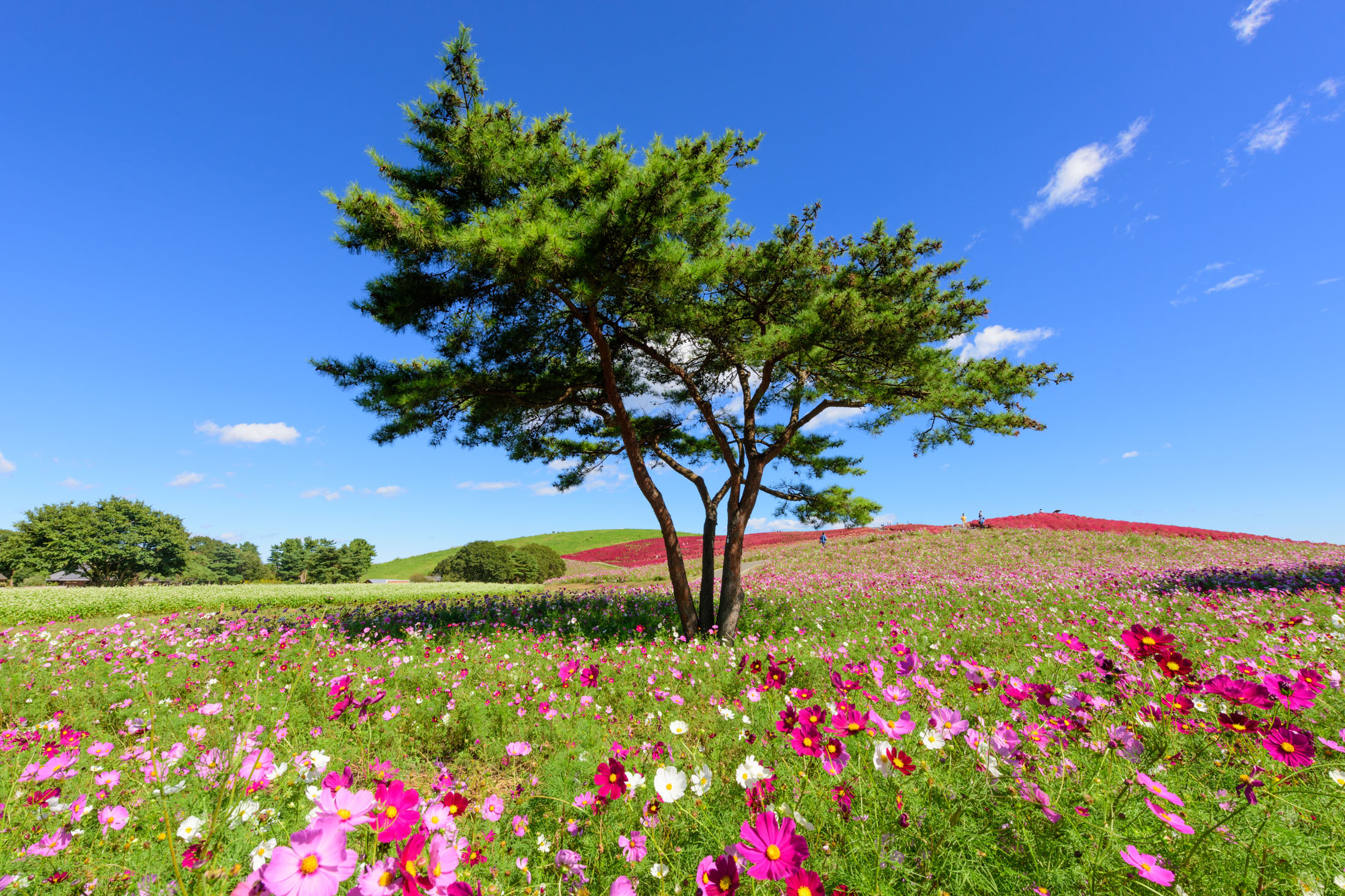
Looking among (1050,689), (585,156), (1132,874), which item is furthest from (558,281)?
(1132,874)

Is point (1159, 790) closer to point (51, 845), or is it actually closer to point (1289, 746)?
point (1289, 746)

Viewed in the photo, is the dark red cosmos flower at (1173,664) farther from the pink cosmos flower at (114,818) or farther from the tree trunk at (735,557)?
the tree trunk at (735,557)

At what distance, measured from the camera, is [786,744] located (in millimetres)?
3047

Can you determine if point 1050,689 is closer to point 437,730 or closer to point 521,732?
point 521,732

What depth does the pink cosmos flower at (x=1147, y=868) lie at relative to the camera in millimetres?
1325

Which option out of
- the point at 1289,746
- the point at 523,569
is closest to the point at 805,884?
the point at 1289,746

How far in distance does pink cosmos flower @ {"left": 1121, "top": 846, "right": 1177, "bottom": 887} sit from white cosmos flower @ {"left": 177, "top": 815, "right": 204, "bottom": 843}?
3.01 meters

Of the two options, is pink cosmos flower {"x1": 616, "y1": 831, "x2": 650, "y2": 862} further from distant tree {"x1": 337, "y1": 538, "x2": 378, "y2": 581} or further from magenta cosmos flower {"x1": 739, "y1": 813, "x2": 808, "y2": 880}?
distant tree {"x1": 337, "y1": 538, "x2": 378, "y2": 581}

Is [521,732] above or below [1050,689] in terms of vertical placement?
below

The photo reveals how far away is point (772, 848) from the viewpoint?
4.50 feet

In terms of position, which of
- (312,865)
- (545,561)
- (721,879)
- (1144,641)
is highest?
(1144,641)

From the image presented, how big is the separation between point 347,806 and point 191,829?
4.50ft

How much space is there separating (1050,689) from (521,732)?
3541mm

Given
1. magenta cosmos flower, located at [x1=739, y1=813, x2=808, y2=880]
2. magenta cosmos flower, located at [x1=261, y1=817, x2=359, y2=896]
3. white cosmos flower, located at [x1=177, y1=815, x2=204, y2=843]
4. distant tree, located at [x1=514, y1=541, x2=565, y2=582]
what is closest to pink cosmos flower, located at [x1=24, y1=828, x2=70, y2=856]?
white cosmos flower, located at [x1=177, y1=815, x2=204, y2=843]
